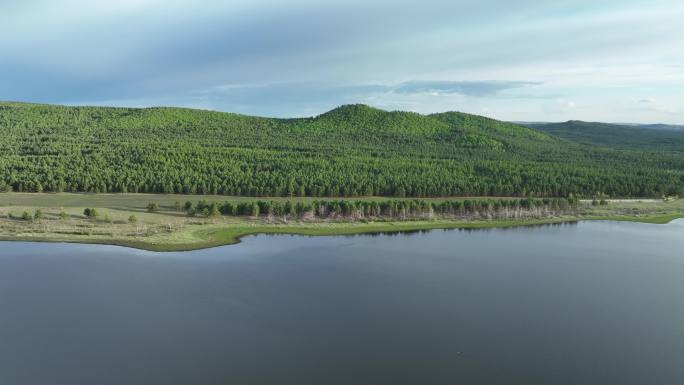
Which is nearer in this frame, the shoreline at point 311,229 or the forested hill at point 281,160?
the shoreline at point 311,229

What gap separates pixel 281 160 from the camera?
124m

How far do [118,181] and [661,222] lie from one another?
94674 mm

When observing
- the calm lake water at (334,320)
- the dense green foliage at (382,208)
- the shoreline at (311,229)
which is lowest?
the calm lake water at (334,320)

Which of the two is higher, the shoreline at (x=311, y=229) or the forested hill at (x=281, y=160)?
the forested hill at (x=281, y=160)

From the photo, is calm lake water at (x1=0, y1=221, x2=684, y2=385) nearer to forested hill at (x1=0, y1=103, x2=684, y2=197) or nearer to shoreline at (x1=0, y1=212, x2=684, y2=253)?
shoreline at (x1=0, y1=212, x2=684, y2=253)

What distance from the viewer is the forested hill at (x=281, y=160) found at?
10056 cm

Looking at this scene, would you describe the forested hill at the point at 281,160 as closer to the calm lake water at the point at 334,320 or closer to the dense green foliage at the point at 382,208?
the dense green foliage at the point at 382,208

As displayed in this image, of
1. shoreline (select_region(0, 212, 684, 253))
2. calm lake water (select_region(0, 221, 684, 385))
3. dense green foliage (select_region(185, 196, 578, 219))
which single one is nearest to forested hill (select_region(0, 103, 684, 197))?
dense green foliage (select_region(185, 196, 578, 219))

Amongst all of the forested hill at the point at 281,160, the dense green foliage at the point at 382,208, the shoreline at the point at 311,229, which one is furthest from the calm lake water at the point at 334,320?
the forested hill at the point at 281,160

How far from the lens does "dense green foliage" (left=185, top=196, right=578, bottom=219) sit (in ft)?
262

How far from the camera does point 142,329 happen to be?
39875 millimetres

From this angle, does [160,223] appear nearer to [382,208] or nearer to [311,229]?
[311,229]

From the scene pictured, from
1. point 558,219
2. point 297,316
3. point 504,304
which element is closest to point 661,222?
point 558,219

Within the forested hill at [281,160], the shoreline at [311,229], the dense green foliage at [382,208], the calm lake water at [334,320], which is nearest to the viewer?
the calm lake water at [334,320]
